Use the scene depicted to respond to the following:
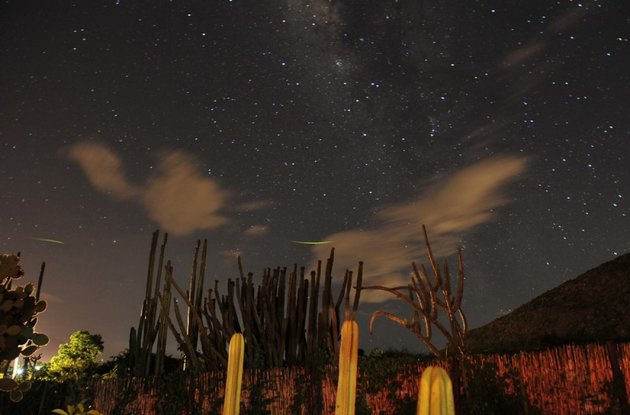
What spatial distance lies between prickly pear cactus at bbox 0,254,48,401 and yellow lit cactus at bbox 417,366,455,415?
87.9 inches

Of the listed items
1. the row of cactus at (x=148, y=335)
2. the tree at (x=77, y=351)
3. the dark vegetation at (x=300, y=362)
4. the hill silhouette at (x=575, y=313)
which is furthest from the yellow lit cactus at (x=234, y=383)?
the tree at (x=77, y=351)

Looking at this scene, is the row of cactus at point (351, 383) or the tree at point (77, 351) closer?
the row of cactus at point (351, 383)

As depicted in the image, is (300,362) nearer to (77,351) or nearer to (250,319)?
(250,319)

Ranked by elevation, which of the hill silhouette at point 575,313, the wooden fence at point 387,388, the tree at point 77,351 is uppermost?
the hill silhouette at point 575,313

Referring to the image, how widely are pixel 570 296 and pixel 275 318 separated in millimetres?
9404

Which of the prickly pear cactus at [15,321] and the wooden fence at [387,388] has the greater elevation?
the prickly pear cactus at [15,321]

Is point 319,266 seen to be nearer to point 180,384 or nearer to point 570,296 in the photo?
point 180,384

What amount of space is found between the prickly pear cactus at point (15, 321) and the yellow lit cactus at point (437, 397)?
223 centimetres

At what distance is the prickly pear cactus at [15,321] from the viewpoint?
8.09 ft

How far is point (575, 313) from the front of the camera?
12.8 m

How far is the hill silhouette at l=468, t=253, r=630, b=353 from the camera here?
11672 mm

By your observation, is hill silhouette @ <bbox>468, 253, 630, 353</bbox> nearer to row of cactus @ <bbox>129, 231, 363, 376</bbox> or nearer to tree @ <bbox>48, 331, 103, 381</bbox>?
row of cactus @ <bbox>129, 231, 363, 376</bbox>

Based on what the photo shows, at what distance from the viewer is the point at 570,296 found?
13.7 meters

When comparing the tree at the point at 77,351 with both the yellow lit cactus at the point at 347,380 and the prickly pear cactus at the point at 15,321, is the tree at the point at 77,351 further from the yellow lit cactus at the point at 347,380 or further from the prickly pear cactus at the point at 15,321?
the yellow lit cactus at the point at 347,380
